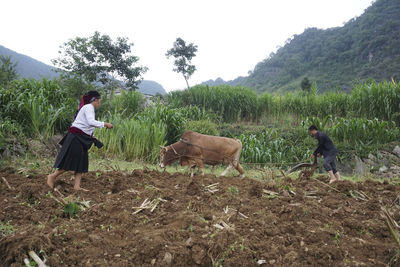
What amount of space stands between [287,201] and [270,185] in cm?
57

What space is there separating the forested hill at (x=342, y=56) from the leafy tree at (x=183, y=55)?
20.1 meters

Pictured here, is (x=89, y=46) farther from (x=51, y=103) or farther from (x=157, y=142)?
(x=157, y=142)

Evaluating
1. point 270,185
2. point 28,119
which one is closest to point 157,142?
point 28,119

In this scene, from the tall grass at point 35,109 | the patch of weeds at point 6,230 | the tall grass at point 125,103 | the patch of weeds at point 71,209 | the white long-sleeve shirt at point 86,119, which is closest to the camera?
the patch of weeds at point 6,230

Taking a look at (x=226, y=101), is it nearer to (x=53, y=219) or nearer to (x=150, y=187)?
(x=150, y=187)

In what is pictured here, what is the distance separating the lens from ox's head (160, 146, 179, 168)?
19.7 feet

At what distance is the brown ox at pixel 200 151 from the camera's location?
6069 mm

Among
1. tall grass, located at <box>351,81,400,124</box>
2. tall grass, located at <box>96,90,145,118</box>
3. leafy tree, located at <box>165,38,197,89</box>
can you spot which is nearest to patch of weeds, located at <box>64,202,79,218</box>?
tall grass, located at <box>96,90,145,118</box>

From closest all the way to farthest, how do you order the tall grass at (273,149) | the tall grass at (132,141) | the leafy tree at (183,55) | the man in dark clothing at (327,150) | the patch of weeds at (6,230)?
the patch of weeds at (6,230) → the man in dark clothing at (327,150) → the tall grass at (132,141) → the tall grass at (273,149) → the leafy tree at (183,55)

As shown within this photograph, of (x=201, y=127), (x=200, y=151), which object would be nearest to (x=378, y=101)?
(x=201, y=127)

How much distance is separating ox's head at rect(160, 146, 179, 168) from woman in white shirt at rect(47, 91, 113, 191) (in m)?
1.92

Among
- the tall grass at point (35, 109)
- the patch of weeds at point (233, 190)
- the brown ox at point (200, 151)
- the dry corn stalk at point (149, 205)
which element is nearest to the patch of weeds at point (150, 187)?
the dry corn stalk at point (149, 205)

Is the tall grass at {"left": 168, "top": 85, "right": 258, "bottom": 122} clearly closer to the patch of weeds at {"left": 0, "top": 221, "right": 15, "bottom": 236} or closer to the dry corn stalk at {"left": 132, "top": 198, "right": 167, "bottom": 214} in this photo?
the dry corn stalk at {"left": 132, "top": 198, "right": 167, "bottom": 214}

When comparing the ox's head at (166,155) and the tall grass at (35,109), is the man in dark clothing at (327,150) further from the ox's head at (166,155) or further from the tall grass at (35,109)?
the tall grass at (35,109)
